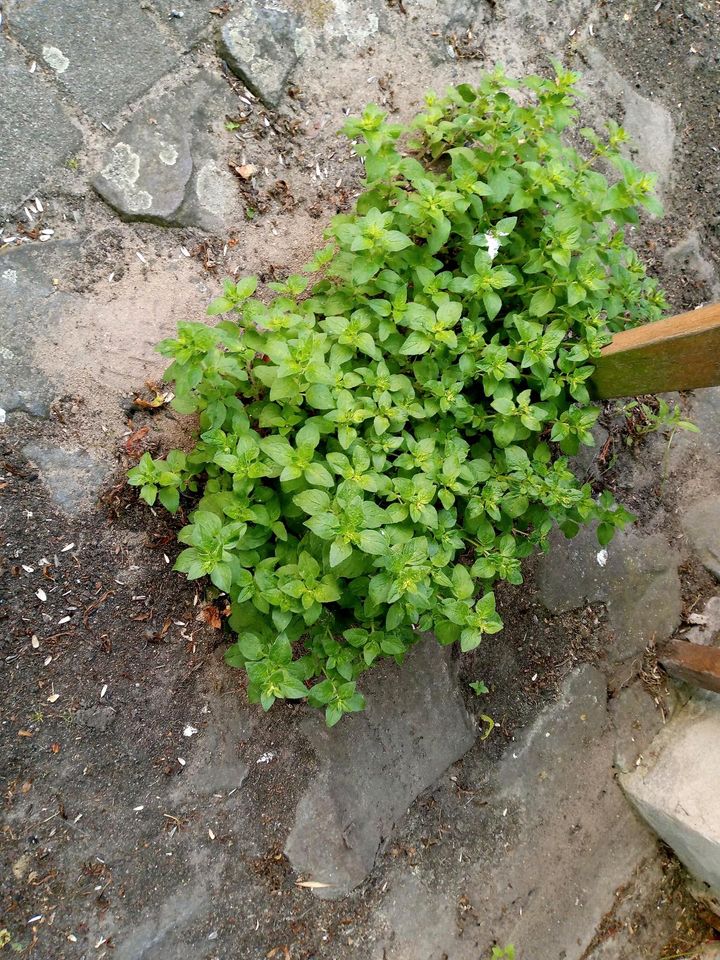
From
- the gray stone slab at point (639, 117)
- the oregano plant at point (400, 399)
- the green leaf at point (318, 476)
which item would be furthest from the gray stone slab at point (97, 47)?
the gray stone slab at point (639, 117)

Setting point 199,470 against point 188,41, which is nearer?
point 199,470

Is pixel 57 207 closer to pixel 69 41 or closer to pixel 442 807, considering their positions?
pixel 69 41

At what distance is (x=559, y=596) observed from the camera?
3.08 meters

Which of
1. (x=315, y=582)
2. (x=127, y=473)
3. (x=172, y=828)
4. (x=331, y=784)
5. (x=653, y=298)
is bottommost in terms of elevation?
(x=172, y=828)

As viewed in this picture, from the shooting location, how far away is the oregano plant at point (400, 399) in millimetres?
2039

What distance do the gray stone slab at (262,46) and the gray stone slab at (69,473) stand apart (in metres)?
1.55

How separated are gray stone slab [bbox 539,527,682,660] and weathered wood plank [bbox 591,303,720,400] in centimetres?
92

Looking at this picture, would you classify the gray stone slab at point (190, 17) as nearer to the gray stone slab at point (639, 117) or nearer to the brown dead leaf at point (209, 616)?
the gray stone slab at point (639, 117)

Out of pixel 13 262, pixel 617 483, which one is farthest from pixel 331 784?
pixel 13 262

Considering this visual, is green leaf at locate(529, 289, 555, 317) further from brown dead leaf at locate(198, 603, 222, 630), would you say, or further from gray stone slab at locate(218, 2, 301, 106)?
brown dead leaf at locate(198, 603, 222, 630)

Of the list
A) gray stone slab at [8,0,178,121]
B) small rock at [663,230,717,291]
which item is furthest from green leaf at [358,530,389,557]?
small rock at [663,230,717,291]

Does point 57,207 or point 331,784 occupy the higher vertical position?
point 57,207

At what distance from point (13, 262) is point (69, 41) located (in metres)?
0.83

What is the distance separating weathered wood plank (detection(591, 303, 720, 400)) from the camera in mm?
2023
